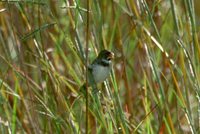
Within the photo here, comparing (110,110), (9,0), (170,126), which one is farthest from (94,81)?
(9,0)

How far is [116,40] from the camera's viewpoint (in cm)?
271

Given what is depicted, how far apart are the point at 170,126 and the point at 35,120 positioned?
52 cm

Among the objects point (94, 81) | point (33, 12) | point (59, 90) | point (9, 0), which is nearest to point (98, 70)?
point (94, 81)

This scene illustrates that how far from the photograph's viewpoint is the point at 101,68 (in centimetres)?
224

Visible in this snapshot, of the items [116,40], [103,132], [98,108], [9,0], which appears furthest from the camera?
[116,40]

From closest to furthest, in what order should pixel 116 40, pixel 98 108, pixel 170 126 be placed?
pixel 98 108
pixel 170 126
pixel 116 40

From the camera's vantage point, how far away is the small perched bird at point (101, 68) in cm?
220

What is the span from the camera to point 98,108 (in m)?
2.02

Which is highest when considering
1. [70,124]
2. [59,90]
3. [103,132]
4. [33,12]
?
[33,12]

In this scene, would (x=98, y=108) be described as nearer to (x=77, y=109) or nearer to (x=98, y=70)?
(x=98, y=70)

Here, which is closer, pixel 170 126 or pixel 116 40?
pixel 170 126

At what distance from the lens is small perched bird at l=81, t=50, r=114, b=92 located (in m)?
2.20

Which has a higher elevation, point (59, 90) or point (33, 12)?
point (33, 12)

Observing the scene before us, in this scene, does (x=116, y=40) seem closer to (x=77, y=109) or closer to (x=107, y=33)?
(x=107, y=33)
